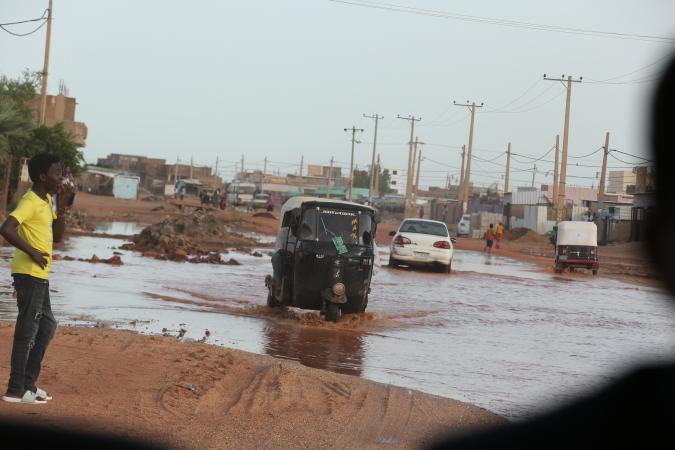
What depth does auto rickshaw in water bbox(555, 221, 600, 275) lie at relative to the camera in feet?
121

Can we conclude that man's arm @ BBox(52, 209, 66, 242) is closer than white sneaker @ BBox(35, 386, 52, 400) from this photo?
No

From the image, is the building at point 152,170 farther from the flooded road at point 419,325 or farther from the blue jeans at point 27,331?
the blue jeans at point 27,331

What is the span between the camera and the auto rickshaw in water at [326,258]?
16.0 metres

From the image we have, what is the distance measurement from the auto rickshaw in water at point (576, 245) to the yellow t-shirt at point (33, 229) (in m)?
31.3

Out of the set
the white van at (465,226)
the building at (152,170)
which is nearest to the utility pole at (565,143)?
the white van at (465,226)

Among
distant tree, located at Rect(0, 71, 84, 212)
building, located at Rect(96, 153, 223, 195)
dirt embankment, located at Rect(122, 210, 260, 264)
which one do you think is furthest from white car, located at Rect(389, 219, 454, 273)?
building, located at Rect(96, 153, 223, 195)

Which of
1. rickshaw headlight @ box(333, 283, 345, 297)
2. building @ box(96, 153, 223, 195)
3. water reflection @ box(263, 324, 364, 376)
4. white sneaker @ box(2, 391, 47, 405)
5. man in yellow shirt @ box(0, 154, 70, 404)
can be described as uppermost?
building @ box(96, 153, 223, 195)

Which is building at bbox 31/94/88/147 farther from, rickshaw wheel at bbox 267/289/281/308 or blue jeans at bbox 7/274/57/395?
blue jeans at bbox 7/274/57/395

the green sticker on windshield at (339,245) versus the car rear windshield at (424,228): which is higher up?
the car rear windshield at (424,228)

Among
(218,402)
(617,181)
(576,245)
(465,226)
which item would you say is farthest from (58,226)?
(617,181)

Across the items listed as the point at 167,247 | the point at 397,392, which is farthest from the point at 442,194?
the point at 397,392

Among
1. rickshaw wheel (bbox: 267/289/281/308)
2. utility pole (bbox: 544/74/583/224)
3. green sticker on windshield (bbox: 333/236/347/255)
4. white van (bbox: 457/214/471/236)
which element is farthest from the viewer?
white van (bbox: 457/214/471/236)

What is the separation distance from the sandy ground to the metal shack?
83.9m

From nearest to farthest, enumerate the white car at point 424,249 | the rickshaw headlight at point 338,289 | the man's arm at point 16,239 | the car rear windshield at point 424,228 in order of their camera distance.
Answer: the man's arm at point 16,239 → the rickshaw headlight at point 338,289 → the white car at point 424,249 → the car rear windshield at point 424,228
